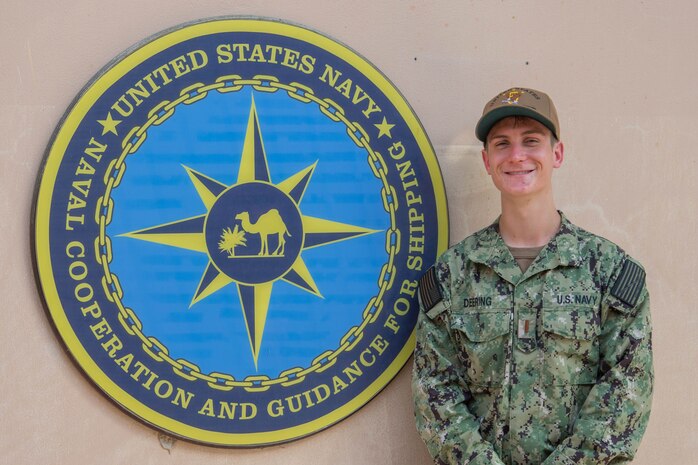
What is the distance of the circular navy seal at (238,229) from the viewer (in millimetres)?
3076

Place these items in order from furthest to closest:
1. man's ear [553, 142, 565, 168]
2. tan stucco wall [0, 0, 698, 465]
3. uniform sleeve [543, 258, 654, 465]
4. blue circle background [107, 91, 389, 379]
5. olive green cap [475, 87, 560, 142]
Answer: tan stucco wall [0, 0, 698, 465] < blue circle background [107, 91, 389, 379] < man's ear [553, 142, 565, 168] < olive green cap [475, 87, 560, 142] < uniform sleeve [543, 258, 654, 465]

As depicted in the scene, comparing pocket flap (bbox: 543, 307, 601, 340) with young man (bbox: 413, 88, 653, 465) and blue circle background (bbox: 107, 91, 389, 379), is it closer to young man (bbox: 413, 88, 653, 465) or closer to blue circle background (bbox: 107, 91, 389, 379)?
young man (bbox: 413, 88, 653, 465)

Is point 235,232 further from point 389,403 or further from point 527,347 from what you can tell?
point 527,347

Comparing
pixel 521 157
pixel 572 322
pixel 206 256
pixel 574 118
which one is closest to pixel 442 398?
pixel 572 322

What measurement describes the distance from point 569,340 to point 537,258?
255mm

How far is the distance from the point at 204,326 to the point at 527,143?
45.1 inches

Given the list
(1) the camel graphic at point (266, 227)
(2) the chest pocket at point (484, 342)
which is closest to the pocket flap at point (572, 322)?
(2) the chest pocket at point (484, 342)

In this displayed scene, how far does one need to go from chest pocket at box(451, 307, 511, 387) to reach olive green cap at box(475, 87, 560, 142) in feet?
1.83

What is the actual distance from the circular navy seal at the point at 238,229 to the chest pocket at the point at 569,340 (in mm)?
531

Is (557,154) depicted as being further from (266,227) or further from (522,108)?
(266,227)

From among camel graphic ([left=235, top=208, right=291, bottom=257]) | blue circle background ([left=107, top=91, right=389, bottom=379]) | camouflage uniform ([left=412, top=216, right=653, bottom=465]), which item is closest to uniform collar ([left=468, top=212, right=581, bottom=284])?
camouflage uniform ([left=412, top=216, right=653, bottom=465])

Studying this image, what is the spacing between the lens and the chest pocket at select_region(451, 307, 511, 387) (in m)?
2.89

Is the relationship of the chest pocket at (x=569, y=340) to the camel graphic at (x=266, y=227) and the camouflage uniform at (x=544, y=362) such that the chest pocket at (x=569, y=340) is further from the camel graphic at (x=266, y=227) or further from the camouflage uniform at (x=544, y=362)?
the camel graphic at (x=266, y=227)

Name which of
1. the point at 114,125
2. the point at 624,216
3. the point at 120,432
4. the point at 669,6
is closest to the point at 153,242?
the point at 114,125
